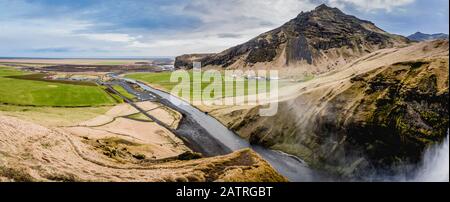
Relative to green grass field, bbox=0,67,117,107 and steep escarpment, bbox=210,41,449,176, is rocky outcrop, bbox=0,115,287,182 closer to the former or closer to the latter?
steep escarpment, bbox=210,41,449,176

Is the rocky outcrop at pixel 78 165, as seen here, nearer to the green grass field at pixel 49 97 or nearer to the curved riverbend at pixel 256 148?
the curved riverbend at pixel 256 148

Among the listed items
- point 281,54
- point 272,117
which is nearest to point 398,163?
point 272,117

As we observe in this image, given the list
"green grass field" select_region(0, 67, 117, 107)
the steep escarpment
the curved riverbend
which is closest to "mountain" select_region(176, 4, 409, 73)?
the curved riverbend

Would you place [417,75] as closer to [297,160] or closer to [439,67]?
[439,67]

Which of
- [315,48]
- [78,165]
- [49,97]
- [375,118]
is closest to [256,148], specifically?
[375,118]

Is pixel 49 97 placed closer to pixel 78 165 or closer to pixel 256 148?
pixel 256 148
